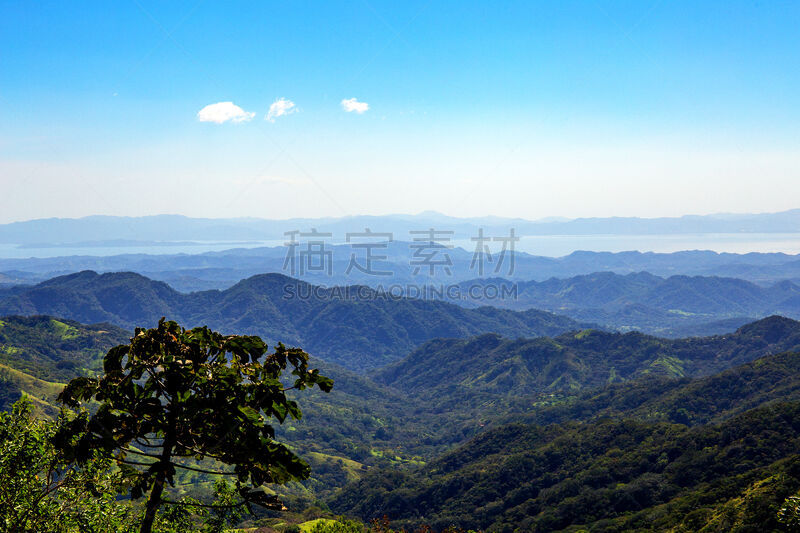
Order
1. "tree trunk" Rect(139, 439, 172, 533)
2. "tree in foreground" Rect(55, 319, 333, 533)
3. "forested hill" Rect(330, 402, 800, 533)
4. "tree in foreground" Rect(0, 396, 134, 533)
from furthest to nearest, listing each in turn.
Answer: "forested hill" Rect(330, 402, 800, 533) < "tree in foreground" Rect(0, 396, 134, 533) < "tree trunk" Rect(139, 439, 172, 533) < "tree in foreground" Rect(55, 319, 333, 533)

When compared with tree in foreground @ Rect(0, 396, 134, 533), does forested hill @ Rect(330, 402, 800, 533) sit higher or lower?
lower

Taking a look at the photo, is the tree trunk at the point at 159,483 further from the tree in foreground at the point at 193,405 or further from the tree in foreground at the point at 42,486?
the tree in foreground at the point at 42,486

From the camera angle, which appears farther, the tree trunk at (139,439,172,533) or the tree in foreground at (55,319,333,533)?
the tree trunk at (139,439,172,533)

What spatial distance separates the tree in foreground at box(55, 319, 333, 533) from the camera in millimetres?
7820

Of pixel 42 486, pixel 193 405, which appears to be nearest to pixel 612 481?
pixel 42 486

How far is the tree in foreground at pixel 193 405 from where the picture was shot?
25.7ft

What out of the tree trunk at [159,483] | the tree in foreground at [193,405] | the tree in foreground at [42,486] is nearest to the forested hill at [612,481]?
the tree in foreground at [193,405]

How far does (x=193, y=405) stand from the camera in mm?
7652

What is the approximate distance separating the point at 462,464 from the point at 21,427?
139 meters

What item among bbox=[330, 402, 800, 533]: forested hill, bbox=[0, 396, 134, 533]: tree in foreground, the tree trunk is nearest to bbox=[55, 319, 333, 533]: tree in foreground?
the tree trunk

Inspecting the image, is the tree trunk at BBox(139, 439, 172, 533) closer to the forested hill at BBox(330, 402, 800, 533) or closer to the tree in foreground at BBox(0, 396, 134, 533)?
the tree in foreground at BBox(0, 396, 134, 533)

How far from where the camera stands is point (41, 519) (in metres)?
12.3

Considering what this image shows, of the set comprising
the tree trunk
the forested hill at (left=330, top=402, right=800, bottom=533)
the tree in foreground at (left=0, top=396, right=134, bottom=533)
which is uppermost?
the tree trunk

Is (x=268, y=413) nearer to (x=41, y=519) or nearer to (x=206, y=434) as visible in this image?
(x=206, y=434)
